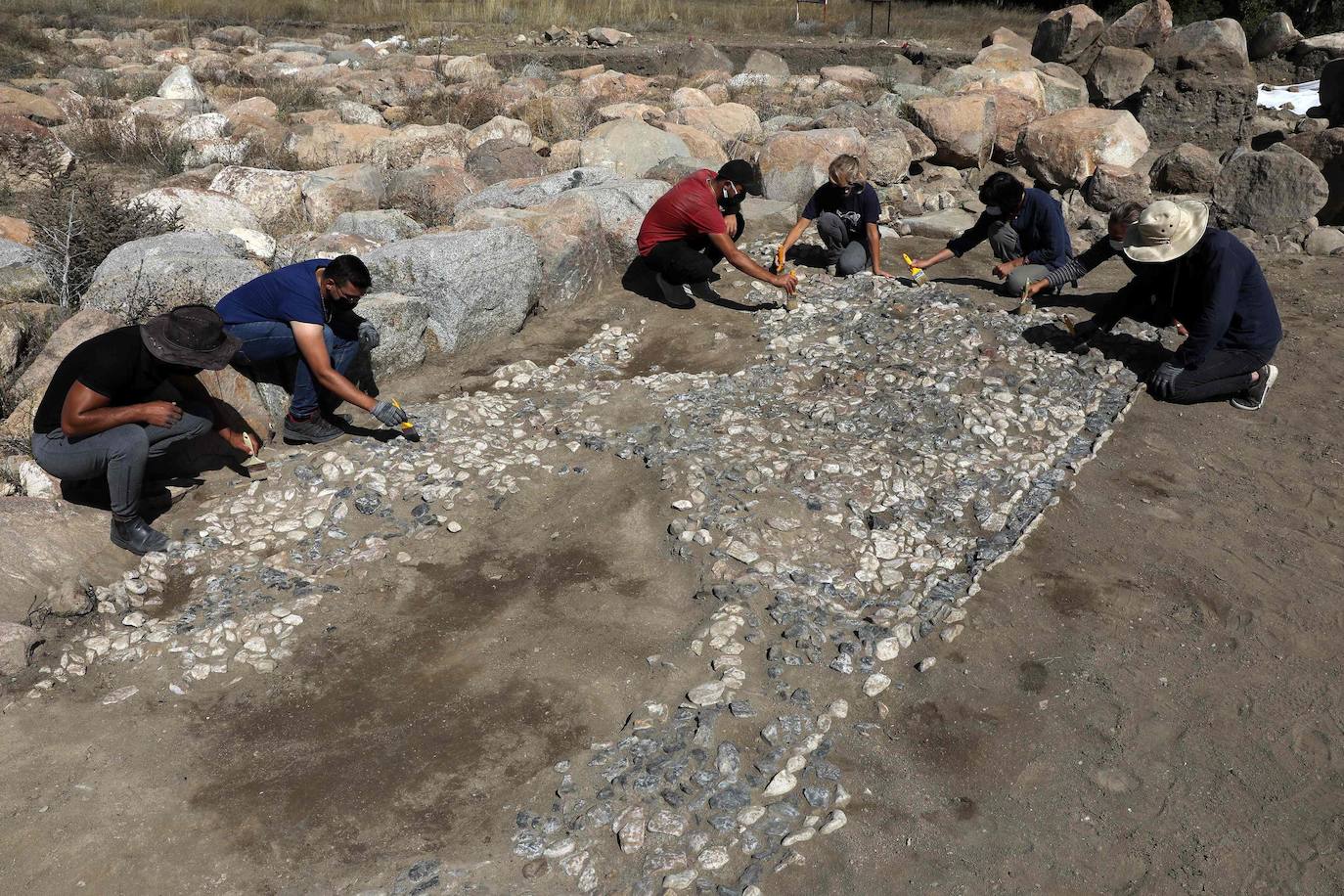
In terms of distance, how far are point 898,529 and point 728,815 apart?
2035mm

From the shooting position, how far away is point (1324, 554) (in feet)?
15.3

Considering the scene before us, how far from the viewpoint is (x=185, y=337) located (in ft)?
14.6

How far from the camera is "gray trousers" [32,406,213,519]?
14.9ft

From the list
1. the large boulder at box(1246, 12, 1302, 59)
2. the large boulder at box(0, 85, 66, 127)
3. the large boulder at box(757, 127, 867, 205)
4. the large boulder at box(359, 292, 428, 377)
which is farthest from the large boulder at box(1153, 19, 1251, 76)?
the large boulder at box(0, 85, 66, 127)

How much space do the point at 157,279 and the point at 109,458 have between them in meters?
1.95

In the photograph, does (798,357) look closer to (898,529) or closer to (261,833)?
(898,529)

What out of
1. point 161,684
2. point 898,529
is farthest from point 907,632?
point 161,684

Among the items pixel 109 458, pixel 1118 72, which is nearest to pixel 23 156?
pixel 109 458

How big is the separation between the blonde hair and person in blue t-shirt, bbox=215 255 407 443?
13.5 ft

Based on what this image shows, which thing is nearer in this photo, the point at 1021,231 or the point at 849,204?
the point at 1021,231

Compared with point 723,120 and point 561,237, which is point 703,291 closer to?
point 561,237

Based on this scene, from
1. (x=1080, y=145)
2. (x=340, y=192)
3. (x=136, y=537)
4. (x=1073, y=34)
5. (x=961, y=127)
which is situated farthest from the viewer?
(x=1073, y=34)

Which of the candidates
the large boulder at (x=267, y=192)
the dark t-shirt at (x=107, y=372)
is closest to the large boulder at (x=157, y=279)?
the dark t-shirt at (x=107, y=372)

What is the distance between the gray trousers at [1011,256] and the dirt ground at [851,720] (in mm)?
2517
